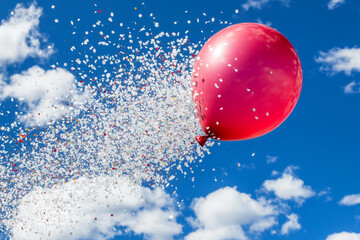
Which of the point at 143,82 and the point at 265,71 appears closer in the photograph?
the point at 265,71

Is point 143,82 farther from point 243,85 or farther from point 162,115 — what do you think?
point 243,85

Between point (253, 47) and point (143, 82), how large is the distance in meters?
2.88

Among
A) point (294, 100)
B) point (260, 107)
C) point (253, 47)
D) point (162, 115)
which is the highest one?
point (162, 115)

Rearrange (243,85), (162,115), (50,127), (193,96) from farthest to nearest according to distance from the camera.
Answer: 1. (50,127)
2. (162,115)
3. (193,96)
4. (243,85)

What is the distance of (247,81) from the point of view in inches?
181

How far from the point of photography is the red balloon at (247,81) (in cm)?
463

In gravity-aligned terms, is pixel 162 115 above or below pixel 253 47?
above

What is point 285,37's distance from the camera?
5.31 m

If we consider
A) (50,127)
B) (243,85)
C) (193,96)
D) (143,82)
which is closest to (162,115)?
(143,82)

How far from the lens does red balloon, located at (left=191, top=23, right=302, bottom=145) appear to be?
463cm

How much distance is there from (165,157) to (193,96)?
73.4 inches

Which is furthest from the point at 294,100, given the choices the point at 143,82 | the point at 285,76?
the point at 143,82

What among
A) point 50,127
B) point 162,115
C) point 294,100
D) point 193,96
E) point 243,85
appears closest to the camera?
point 243,85

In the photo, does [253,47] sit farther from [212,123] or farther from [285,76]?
[212,123]
